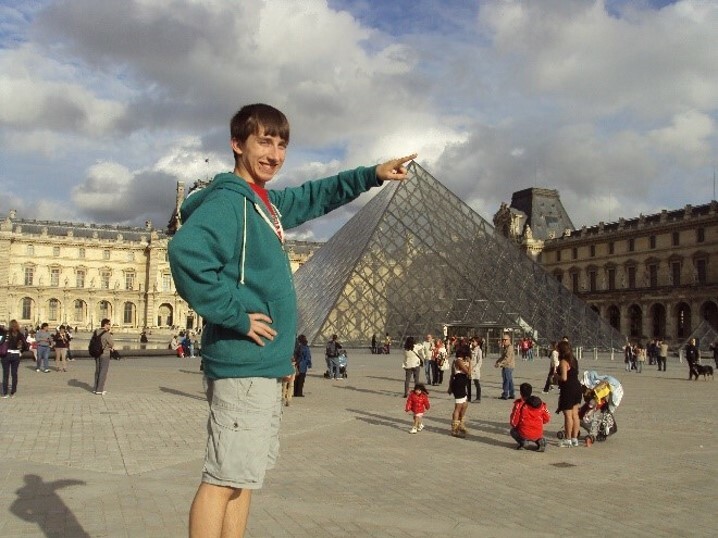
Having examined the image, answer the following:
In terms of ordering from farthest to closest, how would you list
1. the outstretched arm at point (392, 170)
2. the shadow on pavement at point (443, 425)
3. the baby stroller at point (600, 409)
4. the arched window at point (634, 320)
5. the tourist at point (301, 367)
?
the arched window at point (634, 320), the tourist at point (301, 367), the shadow on pavement at point (443, 425), the baby stroller at point (600, 409), the outstretched arm at point (392, 170)

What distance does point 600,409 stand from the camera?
8586mm

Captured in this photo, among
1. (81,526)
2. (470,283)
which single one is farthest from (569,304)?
(81,526)

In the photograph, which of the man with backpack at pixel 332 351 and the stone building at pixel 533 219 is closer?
the man with backpack at pixel 332 351

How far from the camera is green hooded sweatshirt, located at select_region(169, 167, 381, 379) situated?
2.26 m

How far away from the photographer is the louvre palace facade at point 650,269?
2114 inches

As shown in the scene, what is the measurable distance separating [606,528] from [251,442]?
3162mm

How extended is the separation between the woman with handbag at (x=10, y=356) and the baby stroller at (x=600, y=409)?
907 cm

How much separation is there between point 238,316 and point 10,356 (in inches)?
456

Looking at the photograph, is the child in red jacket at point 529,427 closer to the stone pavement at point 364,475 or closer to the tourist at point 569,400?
the stone pavement at point 364,475

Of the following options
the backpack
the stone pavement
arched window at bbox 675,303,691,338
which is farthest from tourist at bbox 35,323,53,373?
arched window at bbox 675,303,691,338

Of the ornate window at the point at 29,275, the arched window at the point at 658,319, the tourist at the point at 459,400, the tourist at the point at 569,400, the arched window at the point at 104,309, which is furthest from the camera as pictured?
the arched window at the point at 104,309

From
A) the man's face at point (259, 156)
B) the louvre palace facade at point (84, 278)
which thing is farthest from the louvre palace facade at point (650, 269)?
the man's face at point (259, 156)

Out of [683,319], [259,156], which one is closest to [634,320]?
[683,319]

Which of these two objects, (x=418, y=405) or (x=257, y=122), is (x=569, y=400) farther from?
(x=257, y=122)
